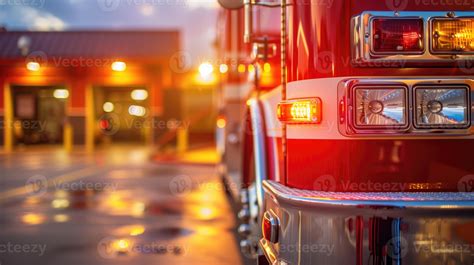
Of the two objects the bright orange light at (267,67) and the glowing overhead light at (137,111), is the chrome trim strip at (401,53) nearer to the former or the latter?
the bright orange light at (267,67)

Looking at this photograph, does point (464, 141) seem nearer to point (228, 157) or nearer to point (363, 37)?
point (363, 37)

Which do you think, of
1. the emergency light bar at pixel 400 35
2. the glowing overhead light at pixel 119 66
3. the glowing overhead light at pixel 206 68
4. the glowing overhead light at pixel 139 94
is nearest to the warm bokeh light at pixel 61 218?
the glowing overhead light at pixel 206 68

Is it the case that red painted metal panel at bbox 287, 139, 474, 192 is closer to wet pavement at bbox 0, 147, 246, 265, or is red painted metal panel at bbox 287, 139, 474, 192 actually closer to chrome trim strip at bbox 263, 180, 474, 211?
chrome trim strip at bbox 263, 180, 474, 211

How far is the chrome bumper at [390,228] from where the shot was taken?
2443 mm

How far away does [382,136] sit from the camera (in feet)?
8.71

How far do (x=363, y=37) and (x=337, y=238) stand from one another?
3.22 ft

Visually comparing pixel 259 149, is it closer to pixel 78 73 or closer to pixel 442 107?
pixel 442 107

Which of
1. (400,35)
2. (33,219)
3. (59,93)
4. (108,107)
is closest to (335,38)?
(400,35)

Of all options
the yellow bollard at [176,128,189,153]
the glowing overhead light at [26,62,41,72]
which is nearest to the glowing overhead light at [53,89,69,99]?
the glowing overhead light at [26,62,41,72]

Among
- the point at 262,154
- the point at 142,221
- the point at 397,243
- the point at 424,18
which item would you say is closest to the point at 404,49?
the point at 424,18

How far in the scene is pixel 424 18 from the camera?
103 inches

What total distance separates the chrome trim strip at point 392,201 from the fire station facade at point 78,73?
21.1 meters

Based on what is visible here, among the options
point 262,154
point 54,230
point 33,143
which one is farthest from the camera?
point 33,143

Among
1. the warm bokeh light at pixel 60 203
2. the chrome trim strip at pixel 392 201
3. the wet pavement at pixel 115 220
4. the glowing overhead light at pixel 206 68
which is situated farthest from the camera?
the glowing overhead light at pixel 206 68
